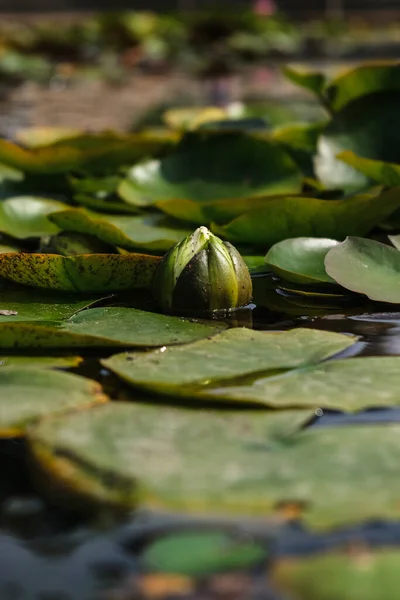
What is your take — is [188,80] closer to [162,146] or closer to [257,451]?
[162,146]

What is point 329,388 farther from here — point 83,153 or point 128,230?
point 83,153

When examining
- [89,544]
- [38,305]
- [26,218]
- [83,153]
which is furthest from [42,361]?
[83,153]

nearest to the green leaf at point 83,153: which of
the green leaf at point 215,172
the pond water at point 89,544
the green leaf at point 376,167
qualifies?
the green leaf at point 215,172

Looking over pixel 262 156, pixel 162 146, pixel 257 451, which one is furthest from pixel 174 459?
pixel 162 146

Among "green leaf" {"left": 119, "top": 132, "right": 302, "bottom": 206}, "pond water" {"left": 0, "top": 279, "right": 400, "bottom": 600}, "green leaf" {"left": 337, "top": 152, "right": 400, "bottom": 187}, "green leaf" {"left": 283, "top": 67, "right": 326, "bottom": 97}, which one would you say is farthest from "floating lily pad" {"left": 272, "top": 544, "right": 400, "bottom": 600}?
"green leaf" {"left": 283, "top": 67, "right": 326, "bottom": 97}

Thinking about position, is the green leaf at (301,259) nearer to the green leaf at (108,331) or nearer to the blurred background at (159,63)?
the green leaf at (108,331)

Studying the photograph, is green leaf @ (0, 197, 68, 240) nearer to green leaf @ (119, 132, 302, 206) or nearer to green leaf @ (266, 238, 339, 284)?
green leaf @ (119, 132, 302, 206)
